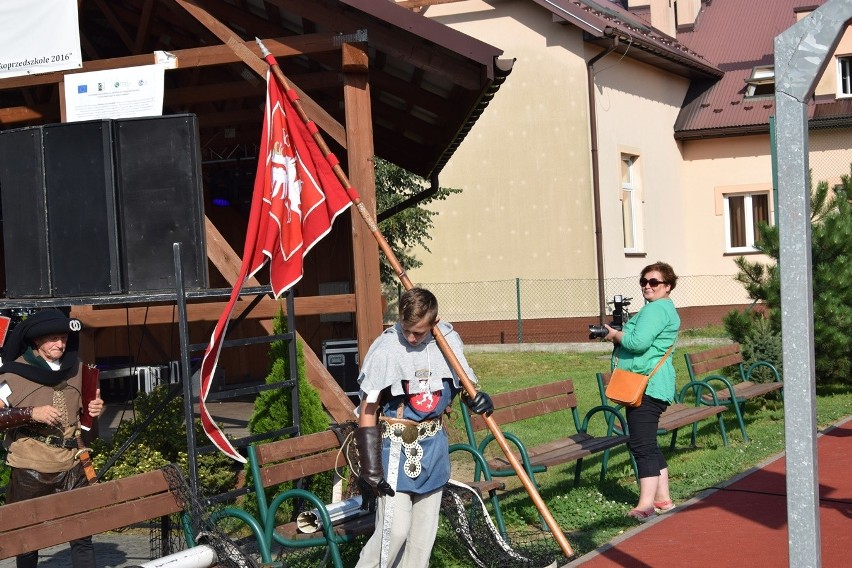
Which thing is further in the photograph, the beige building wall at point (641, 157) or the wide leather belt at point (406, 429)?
the beige building wall at point (641, 157)

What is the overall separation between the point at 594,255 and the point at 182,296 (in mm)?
16212

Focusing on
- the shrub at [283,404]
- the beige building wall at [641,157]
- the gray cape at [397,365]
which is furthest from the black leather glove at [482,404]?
the beige building wall at [641,157]

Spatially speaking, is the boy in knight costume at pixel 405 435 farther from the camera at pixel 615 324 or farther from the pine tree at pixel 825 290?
the pine tree at pixel 825 290

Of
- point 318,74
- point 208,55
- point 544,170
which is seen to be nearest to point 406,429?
point 208,55

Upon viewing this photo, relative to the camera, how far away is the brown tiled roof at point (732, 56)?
26.7m

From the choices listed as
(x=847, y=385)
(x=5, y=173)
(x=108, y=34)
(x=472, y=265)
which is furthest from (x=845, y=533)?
(x=472, y=265)

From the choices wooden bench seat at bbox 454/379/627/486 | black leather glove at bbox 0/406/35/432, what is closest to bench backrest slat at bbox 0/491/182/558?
black leather glove at bbox 0/406/35/432

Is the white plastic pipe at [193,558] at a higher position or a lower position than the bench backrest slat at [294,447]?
lower

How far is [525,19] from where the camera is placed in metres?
23.5

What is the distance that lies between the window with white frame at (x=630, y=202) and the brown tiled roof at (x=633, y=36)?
2249mm

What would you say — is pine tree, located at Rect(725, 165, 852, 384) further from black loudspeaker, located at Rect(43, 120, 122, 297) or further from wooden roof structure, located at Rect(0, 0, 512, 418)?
black loudspeaker, located at Rect(43, 120, 122, 297)

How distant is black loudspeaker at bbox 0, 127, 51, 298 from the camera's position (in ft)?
27.7

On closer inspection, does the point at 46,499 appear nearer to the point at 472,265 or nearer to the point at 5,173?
the point at 5,173

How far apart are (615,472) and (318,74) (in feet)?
16.0
